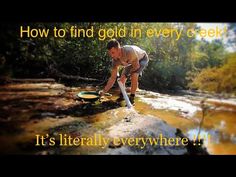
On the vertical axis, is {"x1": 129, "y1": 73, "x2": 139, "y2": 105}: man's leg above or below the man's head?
below

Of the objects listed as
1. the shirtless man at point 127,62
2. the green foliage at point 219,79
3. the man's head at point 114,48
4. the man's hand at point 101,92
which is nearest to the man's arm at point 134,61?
the shirtless man at point 127,62

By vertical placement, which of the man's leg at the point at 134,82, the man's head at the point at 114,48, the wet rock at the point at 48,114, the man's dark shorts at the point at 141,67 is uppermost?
the man's head at the point at 114,48

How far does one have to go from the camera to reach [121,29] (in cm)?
374

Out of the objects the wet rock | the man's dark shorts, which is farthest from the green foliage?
the wet rock

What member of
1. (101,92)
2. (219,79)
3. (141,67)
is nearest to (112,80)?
(101,92)

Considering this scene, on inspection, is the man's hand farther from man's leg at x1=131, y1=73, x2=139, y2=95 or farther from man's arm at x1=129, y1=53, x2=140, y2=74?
man's arm at x1=129, y1=53, x2=140, y2=74

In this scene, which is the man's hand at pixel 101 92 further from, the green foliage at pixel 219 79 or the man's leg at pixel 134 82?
the green foliage at pixel 219 79

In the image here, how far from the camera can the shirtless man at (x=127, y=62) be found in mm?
3814

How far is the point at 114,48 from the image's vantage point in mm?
3811

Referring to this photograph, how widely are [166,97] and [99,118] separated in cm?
113

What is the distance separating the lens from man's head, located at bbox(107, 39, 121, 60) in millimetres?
3773

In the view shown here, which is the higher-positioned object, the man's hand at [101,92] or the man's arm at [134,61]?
the man's arm at [134,61]

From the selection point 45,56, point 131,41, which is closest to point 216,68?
point 131,41
